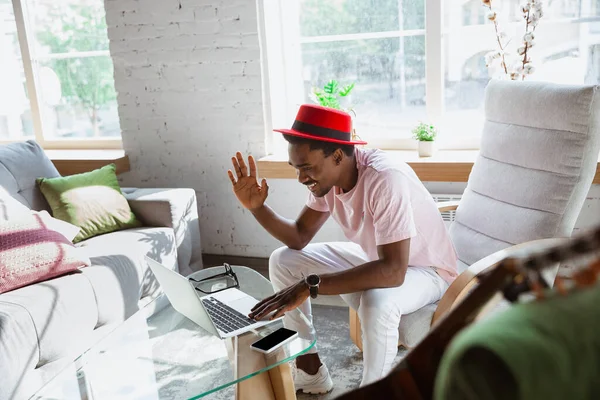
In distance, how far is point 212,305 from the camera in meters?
1.87

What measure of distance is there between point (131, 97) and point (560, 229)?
8.67 feet

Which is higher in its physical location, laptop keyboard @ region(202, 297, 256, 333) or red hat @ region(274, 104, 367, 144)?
red hat @ region(274, 104, 367, 144)

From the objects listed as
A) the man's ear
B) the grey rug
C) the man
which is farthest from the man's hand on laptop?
the grey rug

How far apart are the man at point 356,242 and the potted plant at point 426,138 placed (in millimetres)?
961

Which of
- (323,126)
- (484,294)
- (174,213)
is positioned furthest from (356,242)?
(484,294)

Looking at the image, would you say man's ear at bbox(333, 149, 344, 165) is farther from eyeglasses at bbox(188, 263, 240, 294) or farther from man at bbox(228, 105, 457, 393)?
eyeglasses at bbox(188, 263, 240, 294)

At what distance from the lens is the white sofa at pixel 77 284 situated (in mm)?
2018

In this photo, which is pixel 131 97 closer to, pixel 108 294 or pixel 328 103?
pixel 328 103

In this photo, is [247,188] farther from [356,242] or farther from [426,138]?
[426,138]

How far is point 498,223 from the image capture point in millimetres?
2131

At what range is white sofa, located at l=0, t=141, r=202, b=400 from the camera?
6.62ft

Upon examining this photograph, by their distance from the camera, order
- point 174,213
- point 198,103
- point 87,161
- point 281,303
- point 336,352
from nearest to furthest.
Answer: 1. point 281,303
2. point 336,352
3. point 174,213
4. point 198,103
5. point 87,161

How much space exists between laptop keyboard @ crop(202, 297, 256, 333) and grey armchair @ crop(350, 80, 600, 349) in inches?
20.5

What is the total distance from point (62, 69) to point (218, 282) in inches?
105
